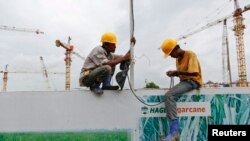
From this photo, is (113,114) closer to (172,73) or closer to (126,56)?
(126,56)

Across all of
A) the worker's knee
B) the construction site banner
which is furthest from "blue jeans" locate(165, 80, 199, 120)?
the worker's knee

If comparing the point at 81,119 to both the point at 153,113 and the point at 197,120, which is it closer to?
the point at 153,113

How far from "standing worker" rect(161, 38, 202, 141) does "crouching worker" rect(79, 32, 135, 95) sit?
2.84 ft

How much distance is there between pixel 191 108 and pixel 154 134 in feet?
2.99

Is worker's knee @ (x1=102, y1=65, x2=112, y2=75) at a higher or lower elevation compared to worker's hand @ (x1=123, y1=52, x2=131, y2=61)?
lower

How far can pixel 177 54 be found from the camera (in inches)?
283

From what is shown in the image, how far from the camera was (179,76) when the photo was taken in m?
7.12

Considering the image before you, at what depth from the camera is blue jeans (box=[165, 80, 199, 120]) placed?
6898 mm

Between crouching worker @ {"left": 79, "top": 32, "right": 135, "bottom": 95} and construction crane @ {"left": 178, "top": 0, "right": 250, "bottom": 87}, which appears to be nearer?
crouching worker @ {"left": 79, "top": 32, "right": 135, "bottom": 95}

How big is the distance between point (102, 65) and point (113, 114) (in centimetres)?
103

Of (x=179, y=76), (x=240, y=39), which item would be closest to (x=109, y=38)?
(x=179, y=76)

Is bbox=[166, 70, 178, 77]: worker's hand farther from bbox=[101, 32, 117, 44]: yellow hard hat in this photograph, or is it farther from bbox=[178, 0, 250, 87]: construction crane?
bbox=[178, 0, 250, 87]: construction crane

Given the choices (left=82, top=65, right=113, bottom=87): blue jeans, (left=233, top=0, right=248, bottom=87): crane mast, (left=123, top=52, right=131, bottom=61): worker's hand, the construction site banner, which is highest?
(left=233, top=0, right=248, bottom=87): crane mast

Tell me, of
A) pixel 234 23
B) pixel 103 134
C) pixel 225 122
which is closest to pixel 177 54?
pixel 225 122
